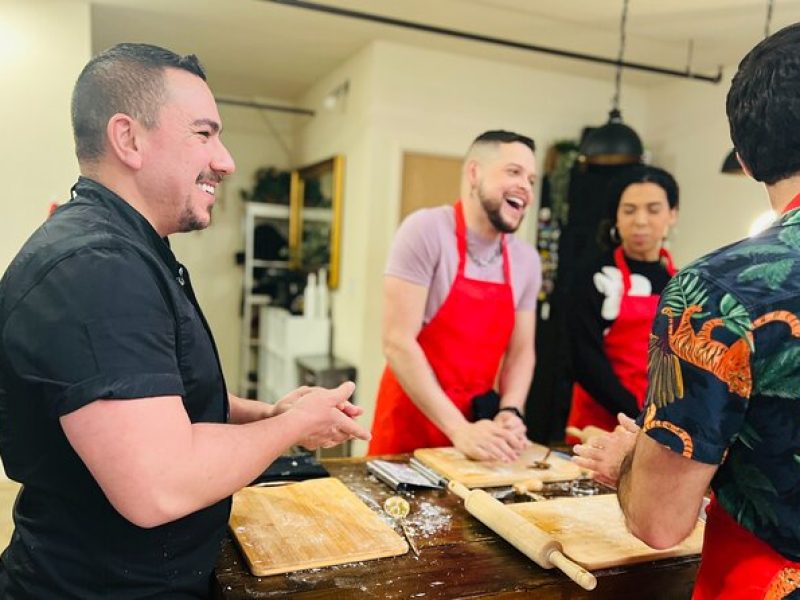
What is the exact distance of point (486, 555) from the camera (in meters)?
1.19

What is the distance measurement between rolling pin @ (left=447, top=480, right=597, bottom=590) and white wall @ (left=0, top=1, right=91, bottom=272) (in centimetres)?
350

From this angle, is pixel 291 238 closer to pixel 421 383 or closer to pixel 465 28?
pixel 465 28

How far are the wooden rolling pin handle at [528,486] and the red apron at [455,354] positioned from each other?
527 mm

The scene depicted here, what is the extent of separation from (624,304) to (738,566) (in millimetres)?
1442

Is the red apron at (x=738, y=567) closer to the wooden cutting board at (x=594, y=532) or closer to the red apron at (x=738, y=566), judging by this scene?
the red apron at (x=738, y=566)

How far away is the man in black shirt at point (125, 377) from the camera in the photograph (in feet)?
2.76

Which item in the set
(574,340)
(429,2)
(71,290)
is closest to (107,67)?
(71,290)

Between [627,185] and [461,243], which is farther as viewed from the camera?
[627,185]

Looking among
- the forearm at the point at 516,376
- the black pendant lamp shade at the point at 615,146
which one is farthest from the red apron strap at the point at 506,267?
the black pendant lamp shade at the point at 615,146

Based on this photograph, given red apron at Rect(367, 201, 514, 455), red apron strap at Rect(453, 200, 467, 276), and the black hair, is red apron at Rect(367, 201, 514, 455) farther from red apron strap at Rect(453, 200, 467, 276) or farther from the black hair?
the black hair

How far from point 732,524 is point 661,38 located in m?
→ 3.69

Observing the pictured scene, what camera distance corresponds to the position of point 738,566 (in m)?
0.90

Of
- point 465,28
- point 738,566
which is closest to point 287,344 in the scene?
point 465,28

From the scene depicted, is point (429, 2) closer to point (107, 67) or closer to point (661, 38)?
point (661, 38)
